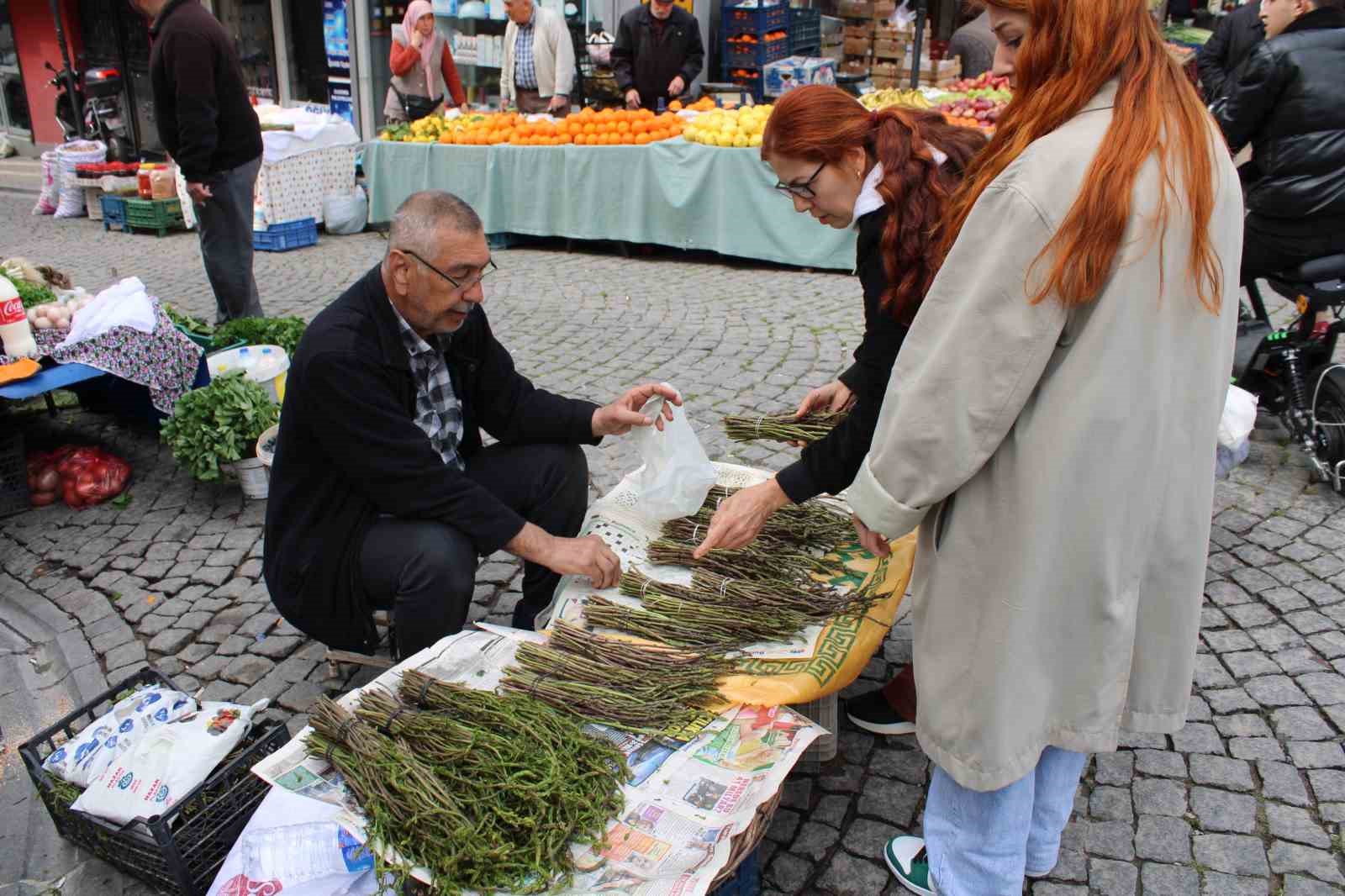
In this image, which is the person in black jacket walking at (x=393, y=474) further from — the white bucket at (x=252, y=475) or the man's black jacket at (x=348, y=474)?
the white bucket at (x=252, y=475)

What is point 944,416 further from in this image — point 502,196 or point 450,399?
point 502,196

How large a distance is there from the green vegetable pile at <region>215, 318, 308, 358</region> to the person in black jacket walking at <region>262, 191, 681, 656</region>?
8.00 ft

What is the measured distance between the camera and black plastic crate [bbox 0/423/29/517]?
14.0 ft

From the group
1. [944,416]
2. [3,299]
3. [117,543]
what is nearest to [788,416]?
[944,416]

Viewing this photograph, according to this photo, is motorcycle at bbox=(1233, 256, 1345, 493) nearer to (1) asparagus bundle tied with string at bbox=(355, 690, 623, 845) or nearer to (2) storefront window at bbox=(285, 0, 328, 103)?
(1) asparagus bundle tied with string at bbox=(355, 690, 623, 845)

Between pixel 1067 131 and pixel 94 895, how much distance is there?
2732mm

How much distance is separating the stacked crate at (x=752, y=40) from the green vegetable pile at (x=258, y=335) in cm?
715

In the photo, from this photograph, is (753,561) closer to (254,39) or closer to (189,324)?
(189,324)

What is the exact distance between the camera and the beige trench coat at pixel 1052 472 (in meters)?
1.56

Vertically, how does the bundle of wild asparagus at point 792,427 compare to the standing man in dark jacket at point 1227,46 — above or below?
below

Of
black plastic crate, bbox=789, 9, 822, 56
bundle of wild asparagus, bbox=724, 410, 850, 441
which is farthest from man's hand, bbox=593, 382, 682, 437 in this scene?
black plastic crate, bbox=789, 9, 822, 56

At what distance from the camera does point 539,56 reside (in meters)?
9.48

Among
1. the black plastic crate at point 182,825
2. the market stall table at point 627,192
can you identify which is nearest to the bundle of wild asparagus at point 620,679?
the black plastic crate at point 182,825

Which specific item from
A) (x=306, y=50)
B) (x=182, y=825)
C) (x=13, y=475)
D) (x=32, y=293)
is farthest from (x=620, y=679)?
(x=306, y=50)
